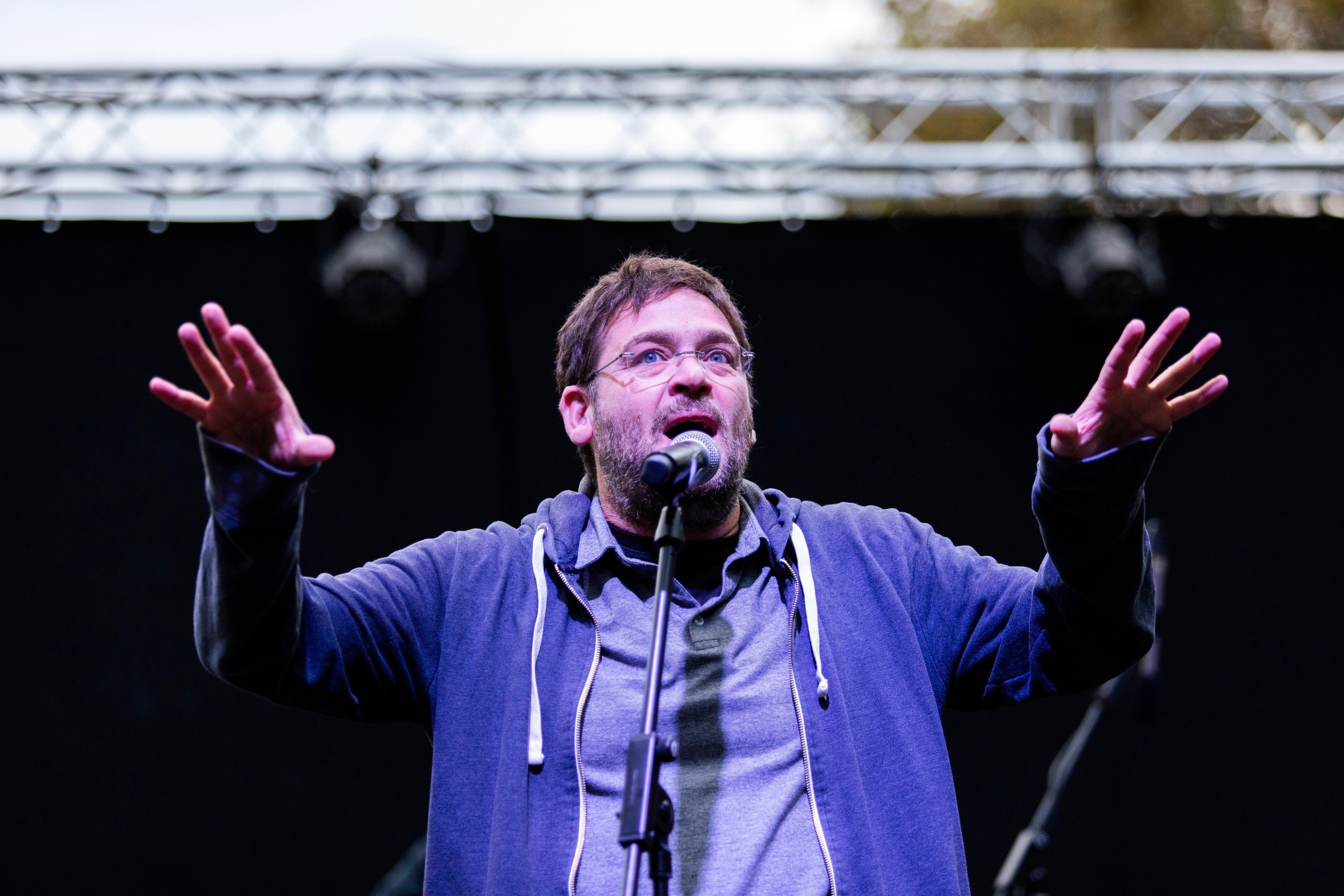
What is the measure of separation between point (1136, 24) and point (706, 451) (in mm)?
11064

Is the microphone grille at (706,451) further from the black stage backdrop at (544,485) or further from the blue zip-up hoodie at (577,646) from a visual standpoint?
the black stage backdrop at (544,485)

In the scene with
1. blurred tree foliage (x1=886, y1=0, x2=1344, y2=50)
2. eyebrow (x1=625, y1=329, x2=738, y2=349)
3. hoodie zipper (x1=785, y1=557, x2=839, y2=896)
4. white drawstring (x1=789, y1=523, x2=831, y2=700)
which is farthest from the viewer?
blurred tree foliage (x1=886, y1=0, x2=1344, y2=50)

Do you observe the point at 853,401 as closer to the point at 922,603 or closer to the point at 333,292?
the point at 333,292

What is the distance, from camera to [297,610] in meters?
1.40

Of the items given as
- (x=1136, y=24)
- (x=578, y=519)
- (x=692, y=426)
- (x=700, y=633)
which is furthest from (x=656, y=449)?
(x=1136, y=24)

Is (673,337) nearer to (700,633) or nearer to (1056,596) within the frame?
(700,633)

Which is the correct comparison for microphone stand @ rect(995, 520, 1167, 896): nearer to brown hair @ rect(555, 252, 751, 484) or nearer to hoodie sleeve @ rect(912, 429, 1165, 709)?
hoodie sleeve @ rect(912, 429, 1165, 709)

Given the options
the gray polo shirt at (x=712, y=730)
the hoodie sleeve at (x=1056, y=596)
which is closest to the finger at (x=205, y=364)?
the gray polo shirt at (x=712, y=730)

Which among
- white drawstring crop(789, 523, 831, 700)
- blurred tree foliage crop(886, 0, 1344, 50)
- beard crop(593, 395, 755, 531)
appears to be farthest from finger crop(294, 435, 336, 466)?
blurred tree foliage crop(886, 0, 1344, 50)

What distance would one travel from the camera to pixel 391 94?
3969mm

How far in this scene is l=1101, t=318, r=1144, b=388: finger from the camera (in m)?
1.34

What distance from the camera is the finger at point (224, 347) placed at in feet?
4.08

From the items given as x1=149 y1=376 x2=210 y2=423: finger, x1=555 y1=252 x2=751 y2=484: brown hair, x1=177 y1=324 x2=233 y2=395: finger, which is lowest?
x1=149 y1=376 x2=210 y2=423: finger

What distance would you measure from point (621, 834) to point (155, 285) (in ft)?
12.1
